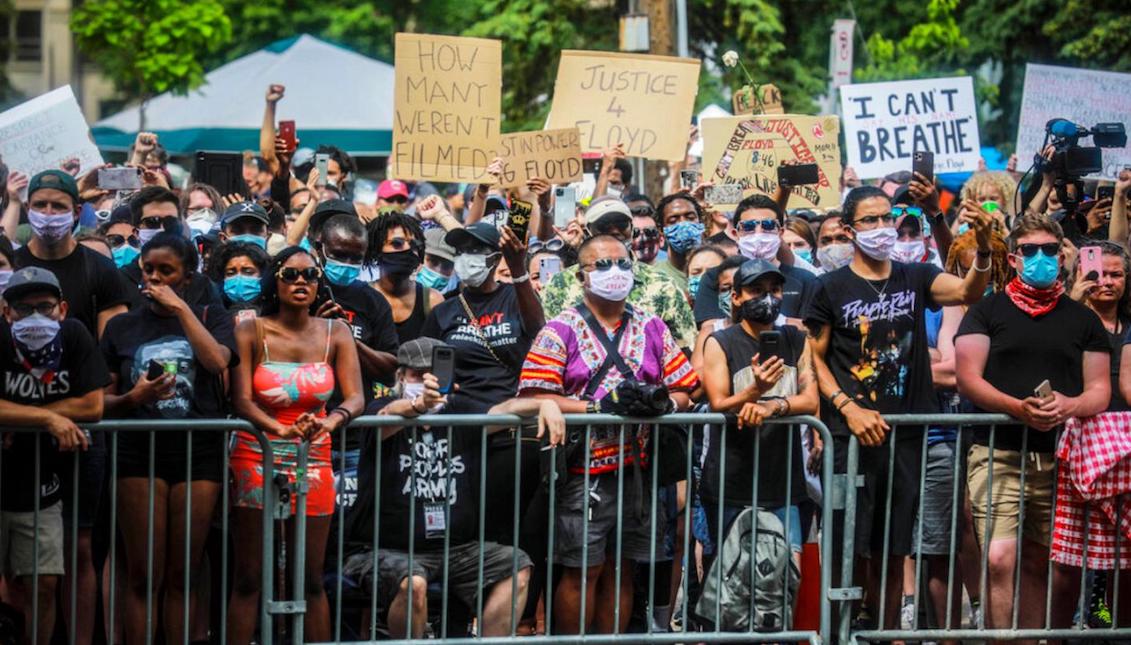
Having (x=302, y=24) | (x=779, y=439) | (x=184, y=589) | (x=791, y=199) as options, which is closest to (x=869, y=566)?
(x=779, y=439)

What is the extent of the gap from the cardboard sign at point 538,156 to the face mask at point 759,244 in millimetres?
1826

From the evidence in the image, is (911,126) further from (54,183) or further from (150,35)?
(150,35)

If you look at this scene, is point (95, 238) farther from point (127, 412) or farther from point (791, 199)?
point (791, 199)

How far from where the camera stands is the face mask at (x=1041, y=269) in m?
8.00

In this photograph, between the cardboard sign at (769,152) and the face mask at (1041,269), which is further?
the cardboard sign at (769,152)

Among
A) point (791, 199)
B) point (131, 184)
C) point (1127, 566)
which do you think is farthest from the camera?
point (791, 199)

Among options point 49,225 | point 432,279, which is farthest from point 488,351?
point 49,225

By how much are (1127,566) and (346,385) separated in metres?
3.58

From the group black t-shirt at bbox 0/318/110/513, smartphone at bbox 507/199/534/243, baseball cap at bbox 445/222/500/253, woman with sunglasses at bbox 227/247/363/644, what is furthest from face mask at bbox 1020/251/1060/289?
black t-shirt at bbox 0/318/110/513

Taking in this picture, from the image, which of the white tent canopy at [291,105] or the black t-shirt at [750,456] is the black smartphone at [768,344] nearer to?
the black t-shirt at [750,456]

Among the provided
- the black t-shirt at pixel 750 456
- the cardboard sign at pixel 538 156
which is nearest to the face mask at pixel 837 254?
the cardboard sign at pixel 538 156

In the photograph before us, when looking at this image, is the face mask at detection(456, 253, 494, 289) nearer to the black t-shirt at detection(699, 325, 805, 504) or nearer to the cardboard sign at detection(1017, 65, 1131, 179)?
the black t-shirt at detection(699, 325, 805, 504)

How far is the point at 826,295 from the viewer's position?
8250 mm

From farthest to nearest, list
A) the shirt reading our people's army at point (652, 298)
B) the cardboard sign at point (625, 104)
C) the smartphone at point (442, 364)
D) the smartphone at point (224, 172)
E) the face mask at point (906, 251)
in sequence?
1. the cardboard sign at point (625, 104)
2. the smartphone at point (224, 172)
3. the face mask at point (906, 251)
4. the shirt reading our people's army at point (652, 298)
5. the smartphone at point (442, 364)
